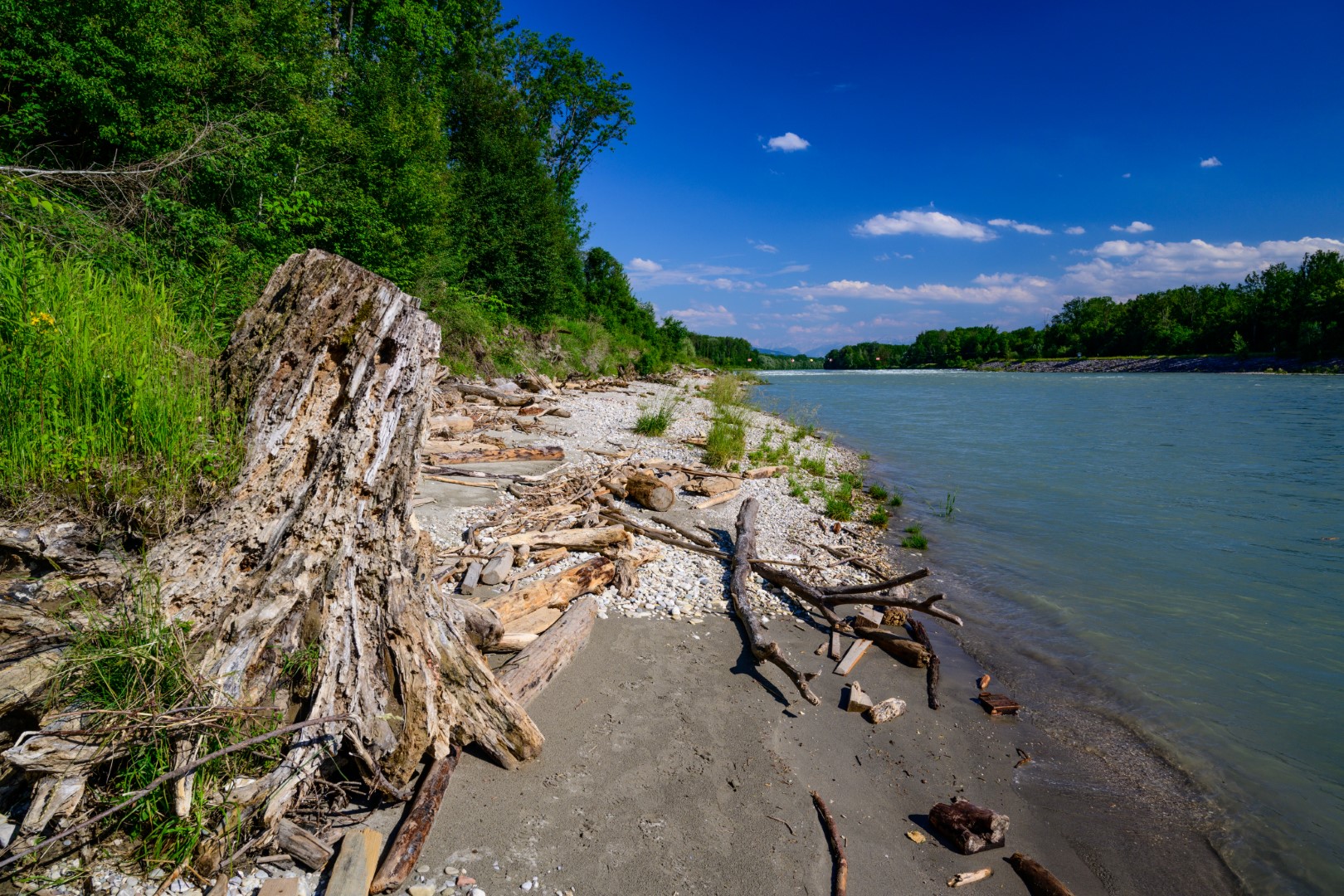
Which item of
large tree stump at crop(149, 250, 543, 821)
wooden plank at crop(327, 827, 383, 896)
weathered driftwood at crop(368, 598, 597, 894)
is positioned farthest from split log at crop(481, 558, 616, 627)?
wooden plank at crop(327, 827, 383, 896)

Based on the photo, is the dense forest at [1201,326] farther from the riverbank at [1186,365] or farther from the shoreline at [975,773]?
the shoreline at [975,773]

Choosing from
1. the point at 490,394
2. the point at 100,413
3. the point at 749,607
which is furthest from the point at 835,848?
the point at 490,394

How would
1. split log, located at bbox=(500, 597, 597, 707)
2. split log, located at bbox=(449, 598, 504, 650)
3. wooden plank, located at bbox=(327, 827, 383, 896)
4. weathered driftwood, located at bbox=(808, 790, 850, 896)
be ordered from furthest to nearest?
split log, located at bbox=(449, 598, 504, 650) < split log, located at bbox=(500, 597, 597, 707) < weathered driftwood, located at bbox=(808, 790, 850, 896) < wooden plank, located at bbox=(327, 827, 383, 896)

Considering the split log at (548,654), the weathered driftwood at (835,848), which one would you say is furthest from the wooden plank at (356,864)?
the weathered driftwood at (835,848)

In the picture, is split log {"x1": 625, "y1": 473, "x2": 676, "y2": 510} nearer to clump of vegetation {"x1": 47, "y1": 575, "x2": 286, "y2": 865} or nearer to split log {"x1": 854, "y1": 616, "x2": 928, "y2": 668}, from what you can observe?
split log {"x1": 854, "y1": 616, "x2": 928, "y2": 668}

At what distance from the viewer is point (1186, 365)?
84.1m

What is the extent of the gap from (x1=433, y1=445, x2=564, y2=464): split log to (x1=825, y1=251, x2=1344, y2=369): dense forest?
102 m

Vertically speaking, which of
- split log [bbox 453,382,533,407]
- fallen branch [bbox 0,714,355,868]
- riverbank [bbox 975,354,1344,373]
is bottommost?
fallen branch [bbox 0,714,355,868]

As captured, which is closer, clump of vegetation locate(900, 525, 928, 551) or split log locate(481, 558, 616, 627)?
split log locate(481, 558, 616, 627)

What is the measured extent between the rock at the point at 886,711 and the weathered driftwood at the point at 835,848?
1145mm

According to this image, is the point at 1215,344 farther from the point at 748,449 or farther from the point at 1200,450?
the point at 748,449

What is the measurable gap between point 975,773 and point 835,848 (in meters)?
1.61

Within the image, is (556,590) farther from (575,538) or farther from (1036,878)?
(1036,878)

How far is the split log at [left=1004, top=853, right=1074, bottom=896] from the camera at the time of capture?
10.5 ft
